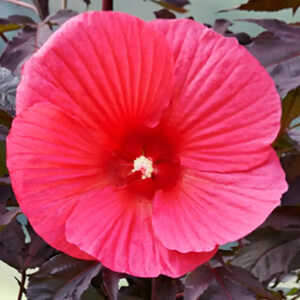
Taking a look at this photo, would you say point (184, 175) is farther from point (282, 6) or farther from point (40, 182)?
point (282, 6)

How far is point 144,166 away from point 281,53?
0.18m

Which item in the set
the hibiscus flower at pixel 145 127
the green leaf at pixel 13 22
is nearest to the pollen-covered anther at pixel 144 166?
the hibiscus flower at pixel 145 127

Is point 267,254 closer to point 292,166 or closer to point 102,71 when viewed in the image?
point 292,166

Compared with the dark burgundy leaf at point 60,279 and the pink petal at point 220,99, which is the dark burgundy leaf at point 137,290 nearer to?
the dark burgundy leaf at point 60,279

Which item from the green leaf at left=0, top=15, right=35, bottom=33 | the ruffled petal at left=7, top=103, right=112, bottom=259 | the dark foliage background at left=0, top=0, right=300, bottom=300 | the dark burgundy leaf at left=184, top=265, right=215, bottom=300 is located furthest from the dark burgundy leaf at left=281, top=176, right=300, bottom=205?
the green leaf at left=0, top=15, right=35, bottom=33

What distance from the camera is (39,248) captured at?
57 centimetres

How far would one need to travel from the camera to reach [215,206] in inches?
15.8

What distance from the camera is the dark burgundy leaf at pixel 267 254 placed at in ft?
1.78

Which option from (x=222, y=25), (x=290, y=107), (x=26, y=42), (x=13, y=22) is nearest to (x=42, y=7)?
(x=13, y=22)

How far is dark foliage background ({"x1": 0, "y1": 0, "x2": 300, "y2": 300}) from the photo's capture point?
47cm

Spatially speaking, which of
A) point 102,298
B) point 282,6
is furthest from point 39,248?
point 282,6

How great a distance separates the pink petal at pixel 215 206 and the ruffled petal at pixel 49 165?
0.23ft

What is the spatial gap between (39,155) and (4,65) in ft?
0.65

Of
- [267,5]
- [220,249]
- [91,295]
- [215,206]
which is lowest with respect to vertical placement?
[91,295]
